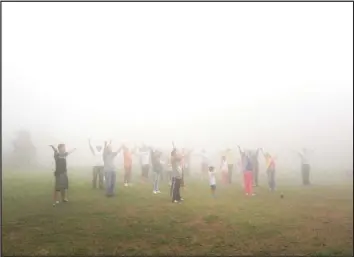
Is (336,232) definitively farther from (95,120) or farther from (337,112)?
(337,112)

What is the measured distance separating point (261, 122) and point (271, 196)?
Result: 2425cm

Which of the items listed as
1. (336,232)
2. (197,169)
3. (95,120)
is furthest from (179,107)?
(336,232)

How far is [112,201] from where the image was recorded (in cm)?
1659

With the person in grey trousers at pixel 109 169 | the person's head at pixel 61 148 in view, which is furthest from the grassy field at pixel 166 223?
the person's head at pixel 61 148

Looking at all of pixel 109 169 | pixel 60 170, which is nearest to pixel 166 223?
pixel 109 169

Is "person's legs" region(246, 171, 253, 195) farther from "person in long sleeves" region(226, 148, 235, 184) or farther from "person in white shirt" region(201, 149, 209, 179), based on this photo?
"person in white shirt" region(201, 149, 209, 179)

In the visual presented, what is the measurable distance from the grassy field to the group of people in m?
0.58

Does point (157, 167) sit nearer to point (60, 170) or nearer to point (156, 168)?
point (156, 168)

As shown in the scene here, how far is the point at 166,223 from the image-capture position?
14.4 metres

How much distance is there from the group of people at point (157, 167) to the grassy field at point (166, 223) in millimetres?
576

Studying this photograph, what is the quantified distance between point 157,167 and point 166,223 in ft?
17.0

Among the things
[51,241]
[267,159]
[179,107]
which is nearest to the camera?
[51,241]

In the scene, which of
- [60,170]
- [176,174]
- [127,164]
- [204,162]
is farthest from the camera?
[204,162]

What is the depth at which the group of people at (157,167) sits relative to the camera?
15625mm
